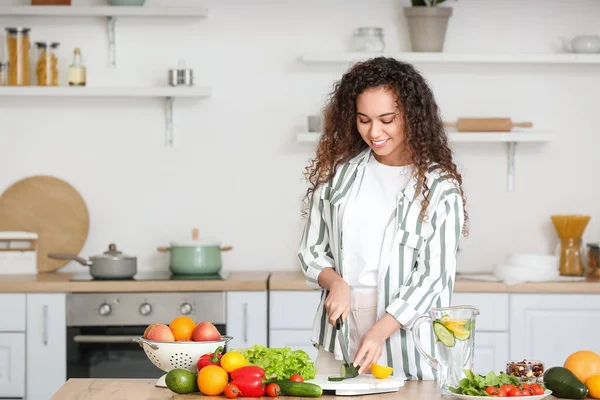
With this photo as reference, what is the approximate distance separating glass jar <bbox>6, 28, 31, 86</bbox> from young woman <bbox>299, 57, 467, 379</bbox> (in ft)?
6.86

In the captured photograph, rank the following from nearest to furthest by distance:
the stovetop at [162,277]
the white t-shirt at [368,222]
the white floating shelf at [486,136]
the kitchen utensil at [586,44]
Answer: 1. the white t-shirt at [368,222]
2. the stovetop at [162,277]
3. the white floating shelf at [486,136]
4. the kitchen utensil at [586,44]

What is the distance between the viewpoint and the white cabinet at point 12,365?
12.1 feet

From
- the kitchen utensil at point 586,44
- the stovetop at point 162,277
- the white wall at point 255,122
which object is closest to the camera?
the stovetop at point 162,277

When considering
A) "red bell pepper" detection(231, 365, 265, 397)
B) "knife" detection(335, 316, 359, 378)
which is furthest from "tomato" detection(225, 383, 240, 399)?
"knife" detection(335, 316, 359, 378)

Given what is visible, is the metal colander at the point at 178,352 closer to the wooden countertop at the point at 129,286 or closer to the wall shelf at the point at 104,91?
the wooden countertop at the point at 129,286

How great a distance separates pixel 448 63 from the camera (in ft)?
13.9

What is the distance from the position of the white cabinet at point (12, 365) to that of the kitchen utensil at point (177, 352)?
1.87 m

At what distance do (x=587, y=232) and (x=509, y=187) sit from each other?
0.42 meters

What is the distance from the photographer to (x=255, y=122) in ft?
13.9

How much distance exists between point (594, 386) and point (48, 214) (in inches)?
114

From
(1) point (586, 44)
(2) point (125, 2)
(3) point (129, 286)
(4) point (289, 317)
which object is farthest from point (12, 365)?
(1) point (586, 44)

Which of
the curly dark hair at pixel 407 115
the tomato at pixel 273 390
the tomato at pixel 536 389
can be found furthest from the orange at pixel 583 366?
the tomato at pixel 273 390

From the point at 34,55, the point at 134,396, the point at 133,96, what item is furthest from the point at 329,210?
the point at 34,55

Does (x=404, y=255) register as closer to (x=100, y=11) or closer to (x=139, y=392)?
(x=139, y=392)
